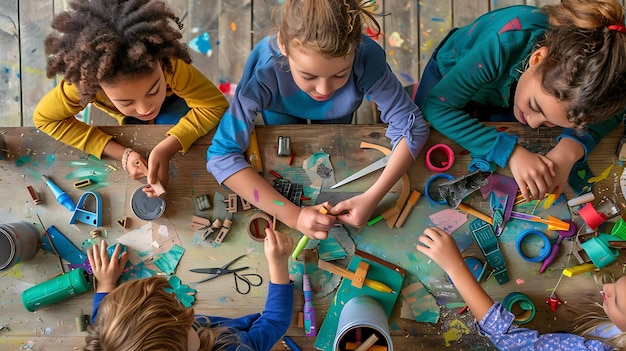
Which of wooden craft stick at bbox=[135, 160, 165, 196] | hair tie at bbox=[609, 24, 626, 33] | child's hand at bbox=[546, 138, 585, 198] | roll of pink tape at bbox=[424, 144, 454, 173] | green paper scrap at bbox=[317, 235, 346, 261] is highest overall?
hair tie at bbox=[609, 24, 626, 33]

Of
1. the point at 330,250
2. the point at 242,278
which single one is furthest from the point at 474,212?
the point at 242,278

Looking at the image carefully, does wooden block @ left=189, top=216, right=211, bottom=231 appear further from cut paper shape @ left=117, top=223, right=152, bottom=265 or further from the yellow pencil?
the yellow pencil

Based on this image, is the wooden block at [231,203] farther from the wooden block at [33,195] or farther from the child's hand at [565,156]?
the child's hand at [565,156]

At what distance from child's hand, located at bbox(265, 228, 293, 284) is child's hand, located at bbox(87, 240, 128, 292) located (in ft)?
1.28

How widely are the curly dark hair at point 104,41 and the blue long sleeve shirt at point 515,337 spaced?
3.33 ft

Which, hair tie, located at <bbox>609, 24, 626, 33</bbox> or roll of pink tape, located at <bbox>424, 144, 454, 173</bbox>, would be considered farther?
roll of pink tape, located at <bbox>424, 144, 454, 173</bbox>

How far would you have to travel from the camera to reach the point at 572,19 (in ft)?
3.46

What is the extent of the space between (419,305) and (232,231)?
536 millimetres

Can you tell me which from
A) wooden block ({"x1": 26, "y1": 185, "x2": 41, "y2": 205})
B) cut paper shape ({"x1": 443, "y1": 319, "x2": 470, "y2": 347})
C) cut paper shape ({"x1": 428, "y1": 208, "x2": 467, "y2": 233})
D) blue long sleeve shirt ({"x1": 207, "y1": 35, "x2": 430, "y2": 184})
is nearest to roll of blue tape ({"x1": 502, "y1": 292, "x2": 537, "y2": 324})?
cut paper shape ({"x1": 443, "y1": 319, "x2": 470, "y2": 347})

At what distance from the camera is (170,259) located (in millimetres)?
1256

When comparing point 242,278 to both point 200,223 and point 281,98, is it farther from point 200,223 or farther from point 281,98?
point 281,98

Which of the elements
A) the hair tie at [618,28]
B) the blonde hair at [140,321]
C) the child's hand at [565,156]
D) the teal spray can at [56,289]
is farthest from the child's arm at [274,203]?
the hair tie at [618,28]

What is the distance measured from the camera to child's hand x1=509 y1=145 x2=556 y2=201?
122 centimetres

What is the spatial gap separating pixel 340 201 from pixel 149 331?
0.59 metres
